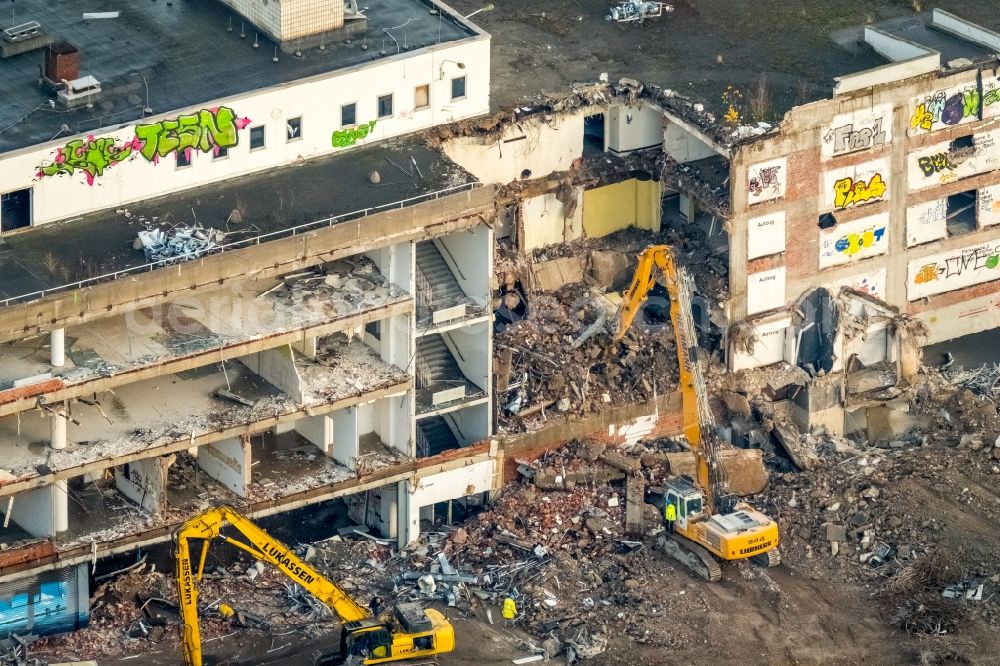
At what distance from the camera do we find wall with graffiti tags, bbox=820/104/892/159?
106312mm

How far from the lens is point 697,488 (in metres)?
100

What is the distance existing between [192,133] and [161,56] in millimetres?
6181

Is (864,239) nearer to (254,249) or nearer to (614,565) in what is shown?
(614,565)

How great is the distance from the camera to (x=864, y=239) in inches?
4321

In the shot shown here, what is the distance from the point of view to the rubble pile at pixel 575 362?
105 metres

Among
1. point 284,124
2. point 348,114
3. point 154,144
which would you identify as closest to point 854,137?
point 348,114

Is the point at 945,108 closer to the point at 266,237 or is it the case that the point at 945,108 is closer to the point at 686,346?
the point at 686,346

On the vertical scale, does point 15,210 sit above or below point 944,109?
below

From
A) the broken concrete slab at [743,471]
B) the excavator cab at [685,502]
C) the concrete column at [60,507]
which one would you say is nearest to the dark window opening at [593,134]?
the broken concrete slab at [743,471]

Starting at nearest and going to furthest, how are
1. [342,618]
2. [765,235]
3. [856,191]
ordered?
1. [342,618]
2. [765,235]
3. [856,191]

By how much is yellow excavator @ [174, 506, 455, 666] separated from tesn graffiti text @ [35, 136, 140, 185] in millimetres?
13350

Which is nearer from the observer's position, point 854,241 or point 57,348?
point 57,348

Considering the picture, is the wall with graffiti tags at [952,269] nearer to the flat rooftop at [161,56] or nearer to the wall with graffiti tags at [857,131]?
the wall with graffiti tags at [857,131]

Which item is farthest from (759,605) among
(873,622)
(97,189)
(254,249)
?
(97,189)
